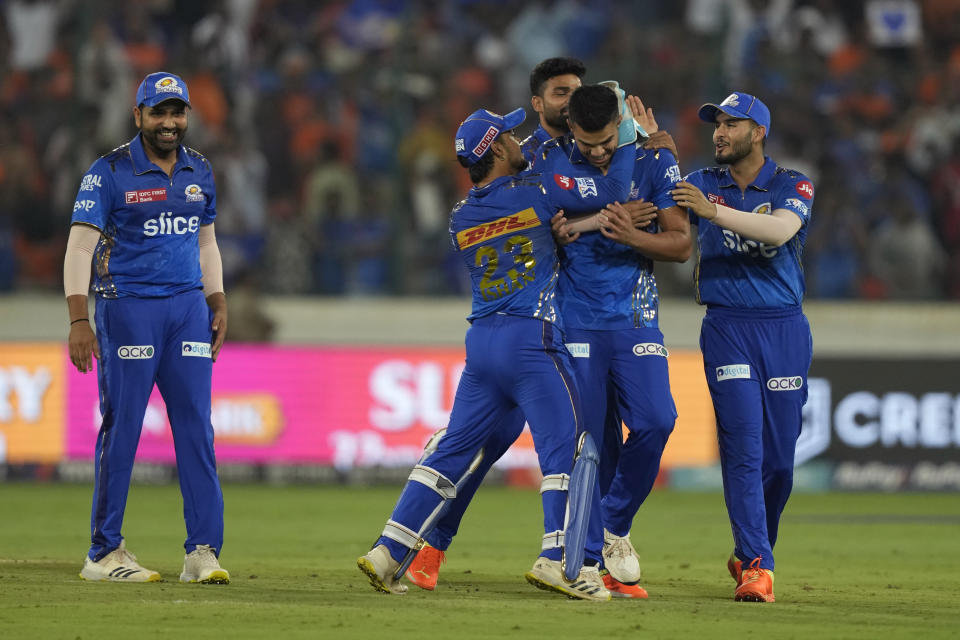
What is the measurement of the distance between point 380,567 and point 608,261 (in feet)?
6.46

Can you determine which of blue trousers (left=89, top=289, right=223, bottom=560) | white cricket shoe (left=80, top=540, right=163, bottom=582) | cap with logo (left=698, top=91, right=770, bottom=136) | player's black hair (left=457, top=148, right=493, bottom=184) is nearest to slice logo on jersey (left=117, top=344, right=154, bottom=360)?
blue trousers (left=89, top=289, right=223, bottom=560)

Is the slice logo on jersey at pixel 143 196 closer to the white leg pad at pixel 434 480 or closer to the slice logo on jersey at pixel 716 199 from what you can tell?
the white leg pad at pixel 434 480

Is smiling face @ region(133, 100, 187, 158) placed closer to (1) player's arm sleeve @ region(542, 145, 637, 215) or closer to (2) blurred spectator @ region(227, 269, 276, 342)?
(1) player's arm sleeve @ region(542, 145, 637, 215)

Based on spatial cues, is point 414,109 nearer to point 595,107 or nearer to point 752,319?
point 752,319

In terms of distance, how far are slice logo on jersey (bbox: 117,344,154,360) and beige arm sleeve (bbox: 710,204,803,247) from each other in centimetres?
303

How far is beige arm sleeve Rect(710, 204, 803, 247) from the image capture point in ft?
24.7

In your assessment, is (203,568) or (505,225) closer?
(505,225)

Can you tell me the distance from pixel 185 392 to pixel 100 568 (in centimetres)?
102

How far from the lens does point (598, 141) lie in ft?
24.3

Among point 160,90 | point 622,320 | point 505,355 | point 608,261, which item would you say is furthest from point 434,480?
point 160,90

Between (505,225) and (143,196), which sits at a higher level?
(143,196)

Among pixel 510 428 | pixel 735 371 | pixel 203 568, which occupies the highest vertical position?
pixel 735 371

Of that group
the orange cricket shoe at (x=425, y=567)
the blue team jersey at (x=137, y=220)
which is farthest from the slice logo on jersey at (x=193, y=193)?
the orange cricket shoe at (x=425, y=567)

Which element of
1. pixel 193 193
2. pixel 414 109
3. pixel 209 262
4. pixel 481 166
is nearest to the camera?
pixel 481 166
